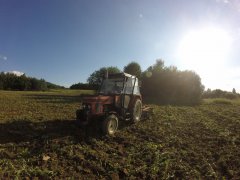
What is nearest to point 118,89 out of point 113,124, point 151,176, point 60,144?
point 113,124

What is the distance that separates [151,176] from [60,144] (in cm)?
315

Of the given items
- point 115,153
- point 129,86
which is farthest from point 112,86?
point 115,153

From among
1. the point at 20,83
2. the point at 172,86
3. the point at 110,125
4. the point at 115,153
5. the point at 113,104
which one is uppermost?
the point at 20,83

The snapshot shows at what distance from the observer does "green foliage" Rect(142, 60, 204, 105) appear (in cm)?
2838

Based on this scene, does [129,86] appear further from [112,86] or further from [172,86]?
[172,86]

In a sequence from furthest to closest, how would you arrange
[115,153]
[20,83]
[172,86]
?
1. [20,83]
2. [172,86]
3. [115,153]

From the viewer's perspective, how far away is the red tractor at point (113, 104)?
808cm

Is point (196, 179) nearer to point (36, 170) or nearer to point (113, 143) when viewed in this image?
point (113, 143)

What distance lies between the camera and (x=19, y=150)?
6199mm

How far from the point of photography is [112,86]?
31.3 feet

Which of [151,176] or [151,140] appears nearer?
[151,176]

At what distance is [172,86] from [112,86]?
22313 mm

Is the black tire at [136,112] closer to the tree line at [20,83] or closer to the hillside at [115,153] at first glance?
the hillside at [115,153]

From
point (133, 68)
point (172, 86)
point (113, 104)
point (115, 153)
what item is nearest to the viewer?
→ point (115, 153)
